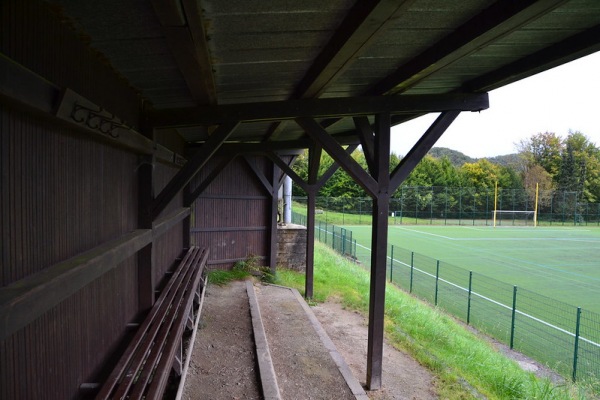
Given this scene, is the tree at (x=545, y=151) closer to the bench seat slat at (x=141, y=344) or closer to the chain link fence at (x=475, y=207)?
the chain link fence at (x=475, y=207)

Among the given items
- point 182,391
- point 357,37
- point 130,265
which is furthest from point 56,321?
point 357,37

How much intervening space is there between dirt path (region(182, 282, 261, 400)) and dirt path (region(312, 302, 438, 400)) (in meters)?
1.38

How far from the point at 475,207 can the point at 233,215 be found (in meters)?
39.0

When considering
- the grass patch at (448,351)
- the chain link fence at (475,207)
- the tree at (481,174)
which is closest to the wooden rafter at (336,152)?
the grass patch at (448,351)

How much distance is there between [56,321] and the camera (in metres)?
2.11

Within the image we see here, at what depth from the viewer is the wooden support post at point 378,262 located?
14.4 feet

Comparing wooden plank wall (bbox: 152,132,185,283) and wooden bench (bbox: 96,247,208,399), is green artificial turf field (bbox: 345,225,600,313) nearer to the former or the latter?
wooden plank wall (bbox: 152,132,185,283)

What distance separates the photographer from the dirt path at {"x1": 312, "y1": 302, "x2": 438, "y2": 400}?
14.4 feet

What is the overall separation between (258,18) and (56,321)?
2000mm

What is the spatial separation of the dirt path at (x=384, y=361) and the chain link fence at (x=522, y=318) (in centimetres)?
333

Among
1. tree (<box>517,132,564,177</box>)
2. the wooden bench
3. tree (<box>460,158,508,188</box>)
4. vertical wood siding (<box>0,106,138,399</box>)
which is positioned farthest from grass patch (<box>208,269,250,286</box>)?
tree (<box>517,132,564,177</box>)

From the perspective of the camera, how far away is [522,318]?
972 centimetres

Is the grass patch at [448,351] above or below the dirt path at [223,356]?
below

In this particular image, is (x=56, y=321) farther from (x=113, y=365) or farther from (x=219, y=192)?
(x=219, y=192)
